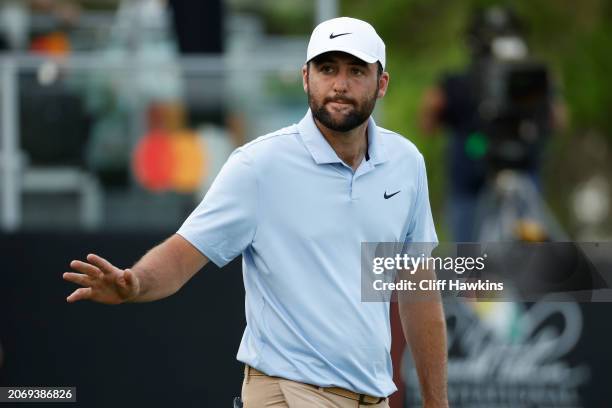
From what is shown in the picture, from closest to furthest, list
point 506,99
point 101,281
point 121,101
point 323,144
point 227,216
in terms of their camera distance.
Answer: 1. point 101,281
2. point 227,216
3. point 323,144
4. point 121,101
5. point 506,99

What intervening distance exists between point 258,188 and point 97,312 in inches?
164

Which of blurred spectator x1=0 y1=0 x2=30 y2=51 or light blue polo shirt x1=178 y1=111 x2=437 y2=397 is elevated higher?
blurred spectator x1=0 y1=0 x2=30 y2=51

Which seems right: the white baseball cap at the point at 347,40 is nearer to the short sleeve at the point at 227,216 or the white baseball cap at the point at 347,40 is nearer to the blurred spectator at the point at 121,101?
the short sleeve at the point at 227,216

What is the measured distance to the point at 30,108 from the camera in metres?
10.2

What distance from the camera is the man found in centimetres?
525

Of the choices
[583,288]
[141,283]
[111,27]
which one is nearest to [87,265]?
[141,283]

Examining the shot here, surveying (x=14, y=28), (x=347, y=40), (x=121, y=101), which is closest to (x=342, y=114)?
(x=347, y=40)

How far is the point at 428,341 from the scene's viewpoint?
5.61 m

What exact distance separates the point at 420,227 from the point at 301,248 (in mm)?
572

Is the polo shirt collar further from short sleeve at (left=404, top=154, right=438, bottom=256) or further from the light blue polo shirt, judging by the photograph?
short sleeve at (left=404, top=154, right=438, bottom=256)

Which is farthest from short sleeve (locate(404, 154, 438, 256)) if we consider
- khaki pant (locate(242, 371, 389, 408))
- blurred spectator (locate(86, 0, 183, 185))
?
blurred spectator (locate(86, 0, 183, 185))

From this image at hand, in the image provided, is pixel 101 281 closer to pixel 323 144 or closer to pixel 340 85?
pixel 323 144

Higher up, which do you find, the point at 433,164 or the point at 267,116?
the point at 433,164

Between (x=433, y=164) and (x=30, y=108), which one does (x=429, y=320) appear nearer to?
(x=30, y=108)
